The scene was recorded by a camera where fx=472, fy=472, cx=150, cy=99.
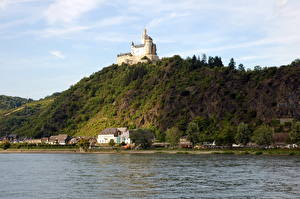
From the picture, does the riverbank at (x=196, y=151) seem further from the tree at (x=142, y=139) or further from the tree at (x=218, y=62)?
the tree at (x=218, y=62)

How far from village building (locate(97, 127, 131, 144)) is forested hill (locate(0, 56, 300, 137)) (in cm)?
893

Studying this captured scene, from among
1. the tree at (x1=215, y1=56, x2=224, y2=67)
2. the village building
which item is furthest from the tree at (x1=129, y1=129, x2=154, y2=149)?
the tree at (x1=215, y1=56, x2=224, y2=67)

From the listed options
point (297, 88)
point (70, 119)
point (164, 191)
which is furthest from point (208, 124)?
point (164, 191)

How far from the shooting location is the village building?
146m

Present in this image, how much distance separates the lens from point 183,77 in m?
173

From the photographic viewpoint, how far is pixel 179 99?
157m

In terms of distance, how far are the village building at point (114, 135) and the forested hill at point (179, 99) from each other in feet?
29.3

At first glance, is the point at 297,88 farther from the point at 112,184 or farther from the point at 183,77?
the point at 112,184

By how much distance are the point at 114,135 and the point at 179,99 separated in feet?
82.4

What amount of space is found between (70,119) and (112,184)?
13939cm

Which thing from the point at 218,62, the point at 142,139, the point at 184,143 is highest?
the point at 218,62

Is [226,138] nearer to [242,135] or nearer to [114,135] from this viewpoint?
[242,135]

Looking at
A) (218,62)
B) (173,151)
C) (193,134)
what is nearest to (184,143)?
(193,134)

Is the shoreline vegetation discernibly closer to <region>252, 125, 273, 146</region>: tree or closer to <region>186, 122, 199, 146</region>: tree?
<region>252, 125, 273, 146</region>: tree
